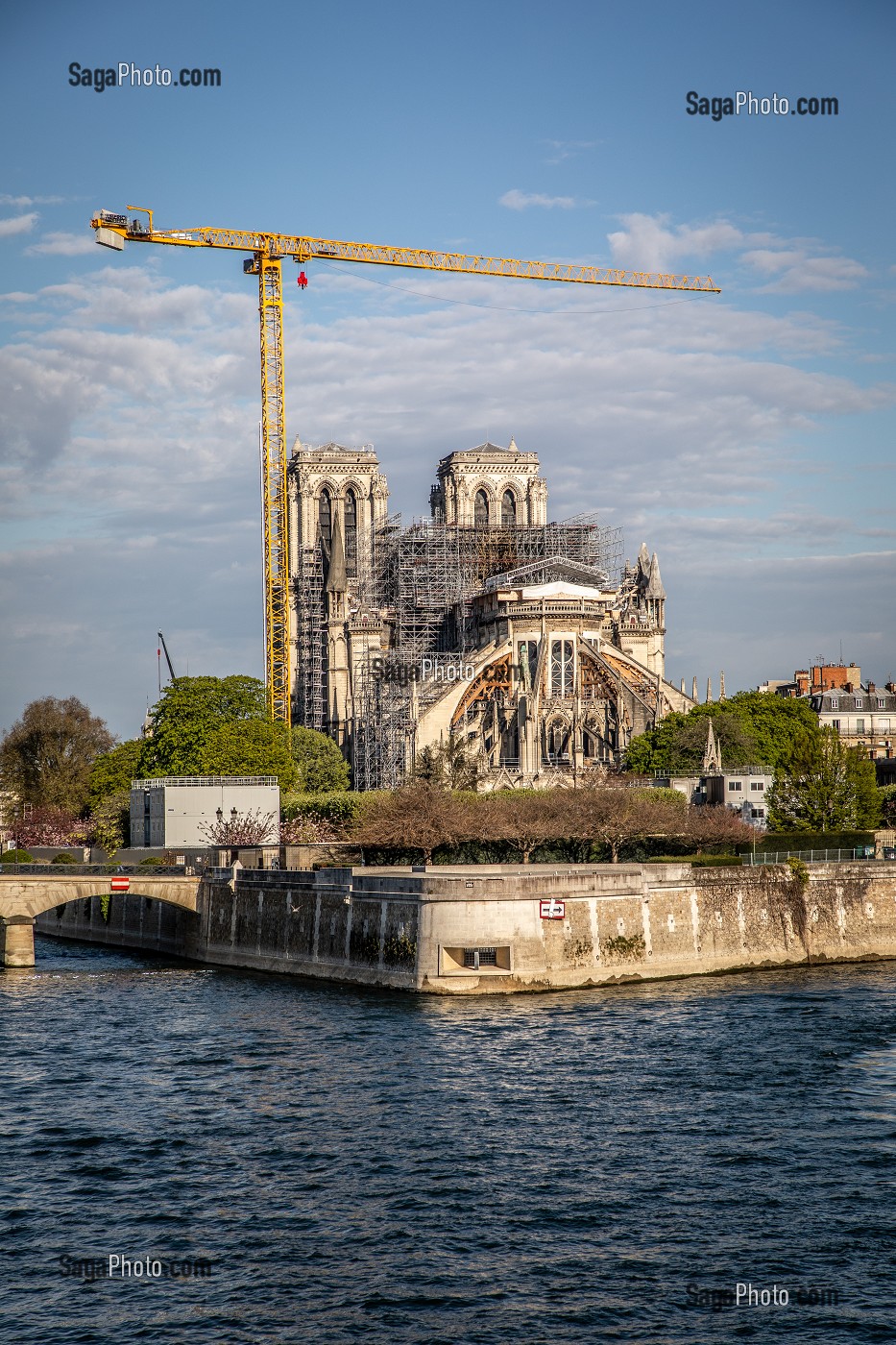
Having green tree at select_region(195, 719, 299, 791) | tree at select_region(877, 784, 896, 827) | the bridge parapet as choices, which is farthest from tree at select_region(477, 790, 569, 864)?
tree at select_region(877, 784, 896, 827)

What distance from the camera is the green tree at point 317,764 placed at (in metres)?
109

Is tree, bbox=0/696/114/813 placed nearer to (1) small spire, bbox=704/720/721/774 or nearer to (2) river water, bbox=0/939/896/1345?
(1) small spire, bbox=704/720/721/774

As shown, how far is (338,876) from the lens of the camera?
63.6 metres

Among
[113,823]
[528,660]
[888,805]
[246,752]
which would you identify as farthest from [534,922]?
[528,660]

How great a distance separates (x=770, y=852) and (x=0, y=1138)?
41428 millimetres

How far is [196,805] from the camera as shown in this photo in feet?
276

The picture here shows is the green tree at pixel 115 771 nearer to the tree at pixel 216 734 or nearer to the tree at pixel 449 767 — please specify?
the tree at pixel 216 734

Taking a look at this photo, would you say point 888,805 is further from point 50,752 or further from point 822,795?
point 50,752

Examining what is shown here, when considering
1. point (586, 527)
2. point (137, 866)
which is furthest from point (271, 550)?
point (137, 866)

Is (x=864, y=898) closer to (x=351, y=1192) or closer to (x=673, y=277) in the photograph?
(x=351, y=1192)

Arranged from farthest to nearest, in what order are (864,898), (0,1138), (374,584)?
(374,584) → (864,898) → (0,1138)

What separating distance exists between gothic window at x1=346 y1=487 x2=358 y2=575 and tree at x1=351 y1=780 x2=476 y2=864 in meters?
71.4

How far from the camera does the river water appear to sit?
28.4 metres

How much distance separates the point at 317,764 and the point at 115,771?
1351cm
